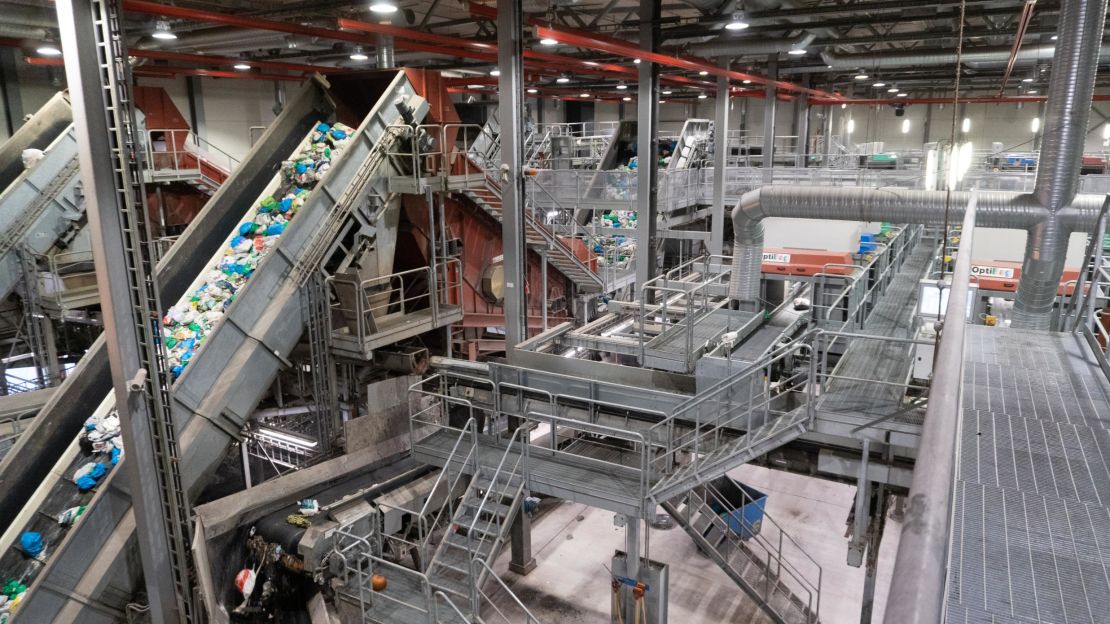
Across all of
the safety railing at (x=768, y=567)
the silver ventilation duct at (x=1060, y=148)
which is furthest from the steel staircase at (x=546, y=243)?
the silver ventilation duct at (x=1060, y=148)

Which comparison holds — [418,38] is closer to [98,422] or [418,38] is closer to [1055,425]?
[98,422]

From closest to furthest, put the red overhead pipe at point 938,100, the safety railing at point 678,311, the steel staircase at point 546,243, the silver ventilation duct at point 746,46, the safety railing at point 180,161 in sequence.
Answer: the safety railing at point 678,311, the steel staircase at point 546,243, the safety railing at point 180,161, the silver ventilation duct at point 746,46, the red overhead pipe at point 938,100

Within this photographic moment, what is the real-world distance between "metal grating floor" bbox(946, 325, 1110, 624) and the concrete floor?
4302 millimetres

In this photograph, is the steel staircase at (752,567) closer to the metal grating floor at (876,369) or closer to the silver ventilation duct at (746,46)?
the metal grating floor at (876,369)

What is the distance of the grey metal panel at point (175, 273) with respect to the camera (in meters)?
7.23

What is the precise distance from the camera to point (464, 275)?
1154 cm

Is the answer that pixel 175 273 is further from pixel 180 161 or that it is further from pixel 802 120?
pixel 802 120

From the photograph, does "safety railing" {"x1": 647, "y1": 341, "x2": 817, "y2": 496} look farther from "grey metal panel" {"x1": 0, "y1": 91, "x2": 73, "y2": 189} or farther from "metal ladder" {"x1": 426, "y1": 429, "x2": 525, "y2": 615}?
"grey metal panel" {"x1": 0, "y1": 91, "x2": 73, "y2": 189}

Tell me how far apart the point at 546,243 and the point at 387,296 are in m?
2.91

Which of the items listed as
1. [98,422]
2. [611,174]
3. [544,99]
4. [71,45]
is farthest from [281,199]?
[544,99]

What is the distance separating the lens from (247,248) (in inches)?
365

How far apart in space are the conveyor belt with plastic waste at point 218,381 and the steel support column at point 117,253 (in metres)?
0.37

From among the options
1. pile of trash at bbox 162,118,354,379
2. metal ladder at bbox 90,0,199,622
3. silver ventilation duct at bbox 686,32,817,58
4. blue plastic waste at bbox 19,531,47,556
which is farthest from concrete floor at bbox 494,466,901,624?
silver ventilation duct at bbox 686,32,817,58

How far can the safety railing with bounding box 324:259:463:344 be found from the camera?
898cm
